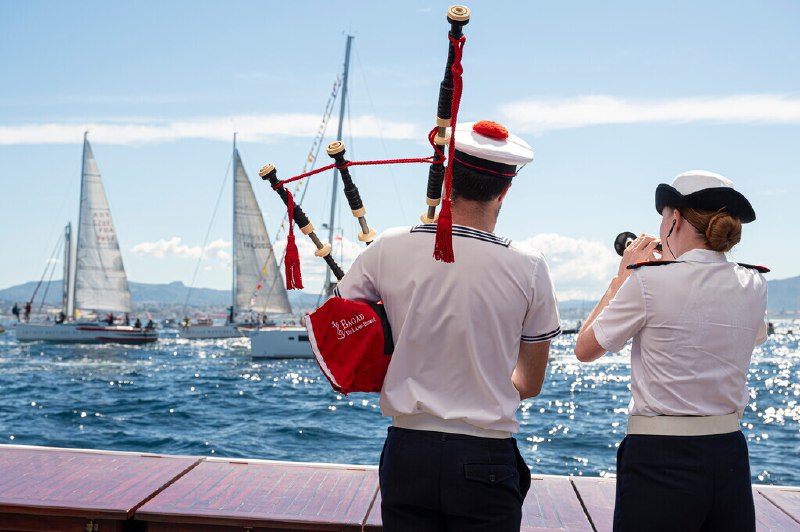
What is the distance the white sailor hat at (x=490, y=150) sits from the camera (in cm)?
229

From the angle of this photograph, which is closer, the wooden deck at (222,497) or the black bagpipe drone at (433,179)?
the black bagpipe drone at (433,179)

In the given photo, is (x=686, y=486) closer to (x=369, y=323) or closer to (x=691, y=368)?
(x=691, y=368)

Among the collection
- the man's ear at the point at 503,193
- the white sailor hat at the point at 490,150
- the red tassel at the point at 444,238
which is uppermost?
the white sailor hat at the point at 490,150

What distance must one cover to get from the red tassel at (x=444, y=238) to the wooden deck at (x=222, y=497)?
1461 mm

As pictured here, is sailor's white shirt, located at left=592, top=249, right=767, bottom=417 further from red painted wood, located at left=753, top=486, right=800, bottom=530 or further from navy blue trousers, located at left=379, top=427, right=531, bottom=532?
red painted wood, located at left=753, top=486, right=800, bottom=530

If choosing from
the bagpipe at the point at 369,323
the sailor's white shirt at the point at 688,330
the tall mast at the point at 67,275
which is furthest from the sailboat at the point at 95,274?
the sailor's white shirt at the point at 688,330

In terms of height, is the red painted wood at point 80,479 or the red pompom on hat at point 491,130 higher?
the red pompom on hat at point 491,130

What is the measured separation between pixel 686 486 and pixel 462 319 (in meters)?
0.80

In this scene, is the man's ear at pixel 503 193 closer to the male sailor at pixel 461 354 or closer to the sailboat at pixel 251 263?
the male sailor at pixel 461 354

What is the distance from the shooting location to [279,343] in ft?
148

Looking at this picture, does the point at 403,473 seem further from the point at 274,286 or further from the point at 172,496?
the point at 274,286

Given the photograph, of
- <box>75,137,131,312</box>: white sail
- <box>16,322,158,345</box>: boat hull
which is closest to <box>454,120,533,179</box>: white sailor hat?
<box>75,137,131,312</box>: white sail

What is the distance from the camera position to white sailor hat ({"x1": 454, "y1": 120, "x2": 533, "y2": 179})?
7.52 ft

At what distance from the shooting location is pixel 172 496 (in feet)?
11.5
